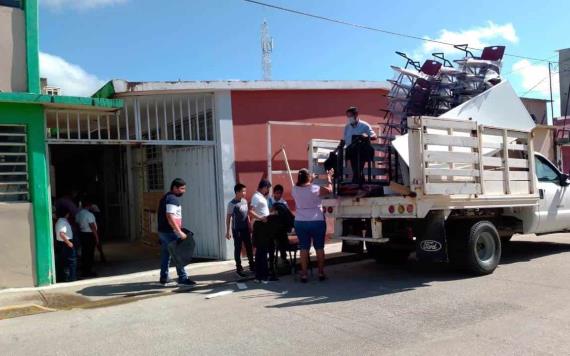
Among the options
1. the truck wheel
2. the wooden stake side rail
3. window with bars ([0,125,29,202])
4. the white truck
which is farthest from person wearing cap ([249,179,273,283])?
window with bars ([0,125,29,202])

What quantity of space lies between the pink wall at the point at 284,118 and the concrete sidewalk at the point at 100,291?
2.10 metres

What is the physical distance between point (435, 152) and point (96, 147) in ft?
42.2

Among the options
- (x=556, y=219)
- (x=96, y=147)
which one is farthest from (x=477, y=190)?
(x=96, y=147)

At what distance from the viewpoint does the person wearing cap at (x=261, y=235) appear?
26.4 feet

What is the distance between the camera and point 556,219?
929cm

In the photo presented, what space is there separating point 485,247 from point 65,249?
6.58 metres

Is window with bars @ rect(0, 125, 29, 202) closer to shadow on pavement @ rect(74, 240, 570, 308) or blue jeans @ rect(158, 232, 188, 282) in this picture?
shadow on pavement @ rect(74, 240, 570, 308)

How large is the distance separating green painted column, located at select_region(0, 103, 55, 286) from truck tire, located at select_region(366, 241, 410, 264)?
5.18 meters

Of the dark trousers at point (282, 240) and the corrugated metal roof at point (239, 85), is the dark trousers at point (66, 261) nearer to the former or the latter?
the corrugated metal roof at point (239, 85)

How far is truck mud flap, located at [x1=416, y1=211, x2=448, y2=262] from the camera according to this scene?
7.31 metres

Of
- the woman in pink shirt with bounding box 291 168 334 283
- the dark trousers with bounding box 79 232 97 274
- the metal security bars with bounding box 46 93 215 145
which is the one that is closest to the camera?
the woman in pink shirt with bounding box 291 168 334 283

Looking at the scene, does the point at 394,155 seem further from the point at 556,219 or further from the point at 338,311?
the point at 556,219

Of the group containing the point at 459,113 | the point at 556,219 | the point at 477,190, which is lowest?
the point at 556,219

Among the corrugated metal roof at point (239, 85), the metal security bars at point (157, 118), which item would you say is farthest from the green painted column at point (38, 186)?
the corrugated metal roof at point (239, 85)
